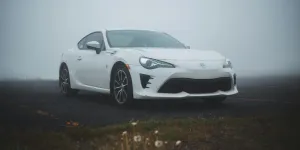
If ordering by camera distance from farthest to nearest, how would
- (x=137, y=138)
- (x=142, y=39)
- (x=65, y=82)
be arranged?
(x=65, y=82), (x=142, y=39), (x=137, y=138)

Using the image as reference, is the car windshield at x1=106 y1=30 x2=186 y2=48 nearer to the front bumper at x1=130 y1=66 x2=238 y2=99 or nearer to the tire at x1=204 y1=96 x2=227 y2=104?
the front bumper at x1=130 y1=66 x2=238 y2=99

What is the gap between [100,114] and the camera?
7.32 feet

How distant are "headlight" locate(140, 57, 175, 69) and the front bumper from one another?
0.6 inches

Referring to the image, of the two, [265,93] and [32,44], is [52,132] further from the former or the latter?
[265,93]

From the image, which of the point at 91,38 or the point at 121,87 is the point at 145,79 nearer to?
the point at 121,87

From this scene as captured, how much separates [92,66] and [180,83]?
0.47m

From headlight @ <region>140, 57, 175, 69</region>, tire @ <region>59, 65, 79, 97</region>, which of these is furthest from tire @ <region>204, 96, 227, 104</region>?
tire @ <region>59, 65, 79, 97</region>

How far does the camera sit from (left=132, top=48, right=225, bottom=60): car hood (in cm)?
218

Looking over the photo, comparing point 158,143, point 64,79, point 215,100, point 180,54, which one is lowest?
point 158,143

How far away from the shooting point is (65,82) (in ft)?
7.70

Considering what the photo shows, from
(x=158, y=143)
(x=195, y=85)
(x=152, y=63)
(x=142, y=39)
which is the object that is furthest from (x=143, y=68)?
(x=158, y=143)

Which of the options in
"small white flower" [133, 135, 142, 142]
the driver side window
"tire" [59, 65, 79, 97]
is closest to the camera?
"small white flower" [133, 135, 142, 142]

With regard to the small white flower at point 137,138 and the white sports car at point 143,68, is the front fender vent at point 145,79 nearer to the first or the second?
the white sports car at point 143,68

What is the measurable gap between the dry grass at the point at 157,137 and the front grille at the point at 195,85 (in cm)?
15
